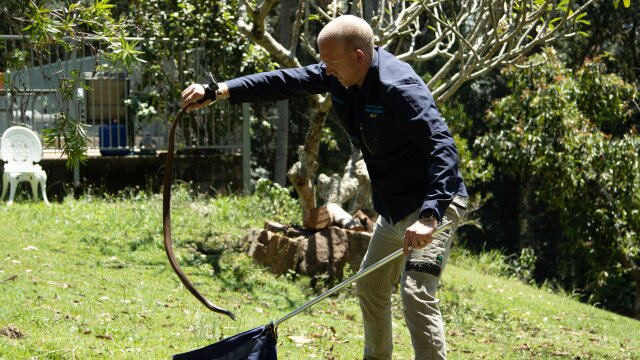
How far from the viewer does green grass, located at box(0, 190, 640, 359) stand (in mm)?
5676

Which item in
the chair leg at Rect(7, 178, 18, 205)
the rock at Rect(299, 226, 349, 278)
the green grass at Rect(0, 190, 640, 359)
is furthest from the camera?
the chair leg at Rect(7, 178, 18, 205)

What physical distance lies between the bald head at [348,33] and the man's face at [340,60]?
0.06 feet

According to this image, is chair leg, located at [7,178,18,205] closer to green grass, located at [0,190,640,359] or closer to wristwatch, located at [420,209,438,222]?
green grass, located at [0,190,640,359]

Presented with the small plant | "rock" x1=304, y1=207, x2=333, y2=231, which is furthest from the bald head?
→ the small plant

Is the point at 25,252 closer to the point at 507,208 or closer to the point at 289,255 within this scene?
the point at 289,255

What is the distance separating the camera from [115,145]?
12.1 meters

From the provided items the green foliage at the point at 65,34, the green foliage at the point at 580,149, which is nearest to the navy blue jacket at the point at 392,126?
the green foliage at the point at 65,34

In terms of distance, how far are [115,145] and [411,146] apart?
→ 847cm

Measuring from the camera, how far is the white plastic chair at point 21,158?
1048 cm

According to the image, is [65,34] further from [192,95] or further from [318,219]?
[318,219]

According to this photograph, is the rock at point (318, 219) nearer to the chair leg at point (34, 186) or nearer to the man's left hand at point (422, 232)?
the chair leg at point (34, 186)

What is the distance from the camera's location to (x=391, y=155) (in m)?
4.34

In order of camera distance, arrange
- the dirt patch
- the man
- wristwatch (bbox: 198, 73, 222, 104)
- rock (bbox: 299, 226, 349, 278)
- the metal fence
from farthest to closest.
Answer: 1. the metal fence
2. rock (bbox: 299, 226, 349, 278)
3. the dirt patch
4. wristwatch (bbox: 198, 73, 222, 104)
5. the man

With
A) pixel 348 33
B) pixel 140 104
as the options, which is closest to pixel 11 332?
pixel 348 33
